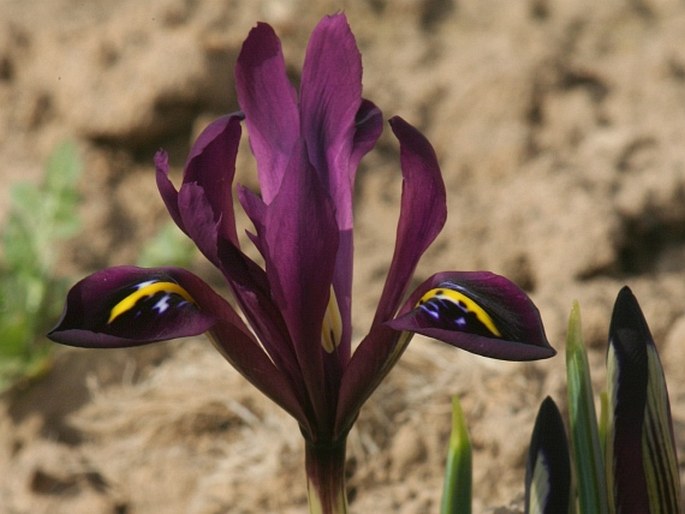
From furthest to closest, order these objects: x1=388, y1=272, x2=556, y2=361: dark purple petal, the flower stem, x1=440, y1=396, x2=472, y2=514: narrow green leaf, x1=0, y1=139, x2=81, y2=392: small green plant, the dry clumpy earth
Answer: x1=0, y1=139, x2=81, y2=392: small green plant, the dry clumpy earth, x1=440, y1=396, x2=472, y2=514: narrow green leaf, the flower stem, x1=388, y1=272, x2=556, y2=361: dark purple petal

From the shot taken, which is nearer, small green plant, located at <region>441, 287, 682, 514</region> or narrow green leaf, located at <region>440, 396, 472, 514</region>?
small green plant, located at <region>441, 287, 682, 514</region>

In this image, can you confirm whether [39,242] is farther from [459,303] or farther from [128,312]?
[459,303]

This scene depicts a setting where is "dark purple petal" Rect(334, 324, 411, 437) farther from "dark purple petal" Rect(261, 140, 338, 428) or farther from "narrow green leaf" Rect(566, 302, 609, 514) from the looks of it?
"narrow green leaf" Rect(566, 302, 609, 514)

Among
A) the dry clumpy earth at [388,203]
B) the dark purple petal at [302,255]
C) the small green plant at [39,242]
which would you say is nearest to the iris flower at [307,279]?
the dark purple petal at [302,255]

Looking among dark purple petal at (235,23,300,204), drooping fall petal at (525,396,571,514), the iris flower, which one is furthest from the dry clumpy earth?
dark purple petal at (235,23,300,204)

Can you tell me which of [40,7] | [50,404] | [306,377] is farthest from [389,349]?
[40,7]
